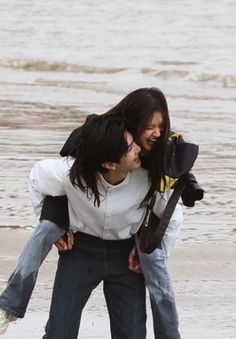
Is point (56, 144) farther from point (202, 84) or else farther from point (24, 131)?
point (202, 84)

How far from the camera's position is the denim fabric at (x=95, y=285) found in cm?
474

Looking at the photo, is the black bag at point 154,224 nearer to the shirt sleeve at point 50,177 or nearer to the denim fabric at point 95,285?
the denim fabric at point 95,285

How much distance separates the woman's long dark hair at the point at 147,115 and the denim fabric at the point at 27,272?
0.50 meters

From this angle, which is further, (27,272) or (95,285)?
(95,285)

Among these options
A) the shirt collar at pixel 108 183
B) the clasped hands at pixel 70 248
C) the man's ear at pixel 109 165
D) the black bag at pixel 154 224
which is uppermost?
the man's ear at pixel 109 165

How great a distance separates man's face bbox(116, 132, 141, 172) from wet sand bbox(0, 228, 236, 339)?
2.11 metres

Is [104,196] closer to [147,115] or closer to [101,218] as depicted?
[101,218]

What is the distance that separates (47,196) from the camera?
4699 mm

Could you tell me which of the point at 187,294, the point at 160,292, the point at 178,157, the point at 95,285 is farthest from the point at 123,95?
the point at 178,157

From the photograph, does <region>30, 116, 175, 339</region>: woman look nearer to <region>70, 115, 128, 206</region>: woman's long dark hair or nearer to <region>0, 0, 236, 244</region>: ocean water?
<region>70, 115, 128, 206</region>: woman's long dark hair

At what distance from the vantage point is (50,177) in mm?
4613

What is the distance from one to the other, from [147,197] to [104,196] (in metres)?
0.17

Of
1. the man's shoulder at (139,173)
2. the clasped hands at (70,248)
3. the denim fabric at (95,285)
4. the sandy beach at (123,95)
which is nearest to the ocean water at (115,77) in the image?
the sandy beach at (123,95)

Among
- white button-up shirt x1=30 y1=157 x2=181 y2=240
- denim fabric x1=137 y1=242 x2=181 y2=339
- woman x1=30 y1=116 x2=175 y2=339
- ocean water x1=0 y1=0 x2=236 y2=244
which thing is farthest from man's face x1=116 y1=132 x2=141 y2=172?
ocean water x1=0 y1=0 x2=236 y2=244
